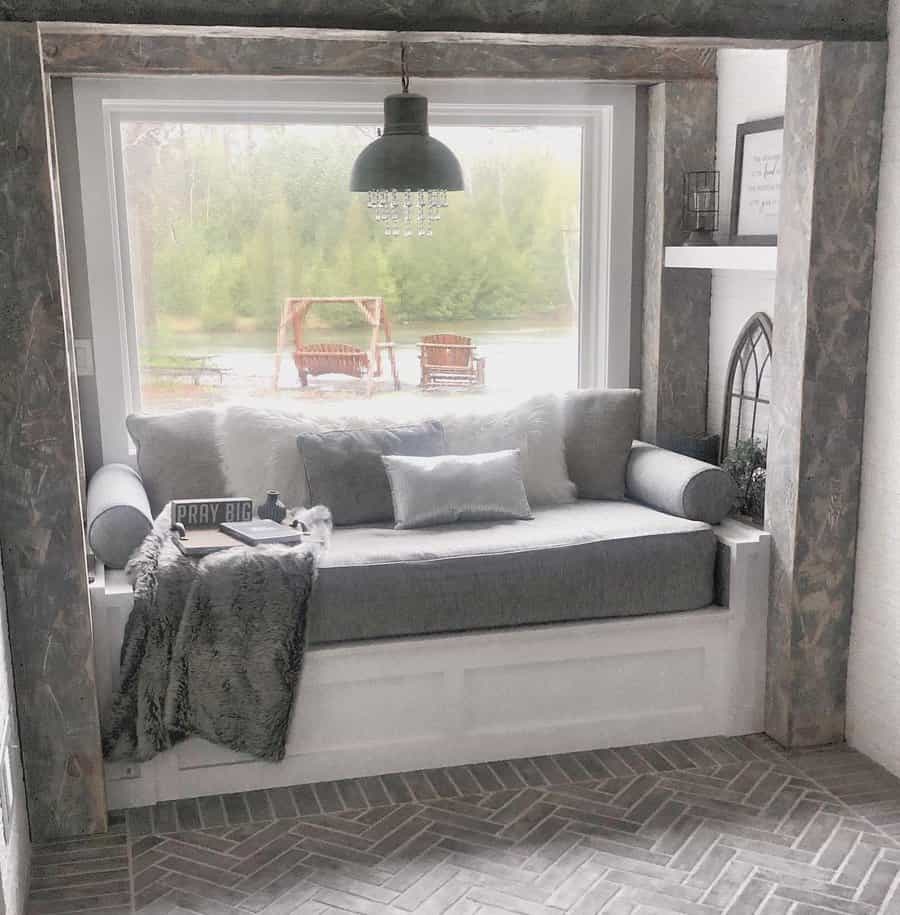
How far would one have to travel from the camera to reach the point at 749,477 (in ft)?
13.6

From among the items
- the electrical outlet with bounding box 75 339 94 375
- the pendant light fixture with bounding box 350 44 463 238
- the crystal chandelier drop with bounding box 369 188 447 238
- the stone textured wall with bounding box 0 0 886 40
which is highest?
the stone textured wall with bounding box 0 0 886 40

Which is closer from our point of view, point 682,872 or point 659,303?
point 682,872

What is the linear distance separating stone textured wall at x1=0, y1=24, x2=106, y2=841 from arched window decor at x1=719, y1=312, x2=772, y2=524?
7.88 feet

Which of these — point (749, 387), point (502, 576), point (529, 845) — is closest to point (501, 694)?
point (502, 576)

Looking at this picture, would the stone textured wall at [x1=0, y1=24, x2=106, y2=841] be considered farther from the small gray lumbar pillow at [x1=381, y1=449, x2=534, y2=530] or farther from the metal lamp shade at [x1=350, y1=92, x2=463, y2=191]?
the small gray lumbar pillow at [x1=381, y1=449, x2=534, y2=530]

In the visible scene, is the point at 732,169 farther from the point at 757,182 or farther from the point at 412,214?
the point at 412,214

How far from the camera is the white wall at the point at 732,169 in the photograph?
4.16 metres

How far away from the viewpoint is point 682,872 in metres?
2.98

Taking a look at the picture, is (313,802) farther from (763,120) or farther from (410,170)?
(763,120)

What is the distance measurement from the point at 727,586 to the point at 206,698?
69.4 inches

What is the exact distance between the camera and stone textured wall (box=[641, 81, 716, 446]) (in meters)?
4.50

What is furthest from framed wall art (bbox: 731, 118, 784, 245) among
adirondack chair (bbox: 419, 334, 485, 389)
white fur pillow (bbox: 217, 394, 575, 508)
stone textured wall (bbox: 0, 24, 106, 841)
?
stone textured wall (bbox: 0, 24, 106, 841)

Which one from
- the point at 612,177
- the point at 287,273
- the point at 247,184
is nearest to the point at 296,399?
the point at 287,273

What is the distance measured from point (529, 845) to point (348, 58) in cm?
286
